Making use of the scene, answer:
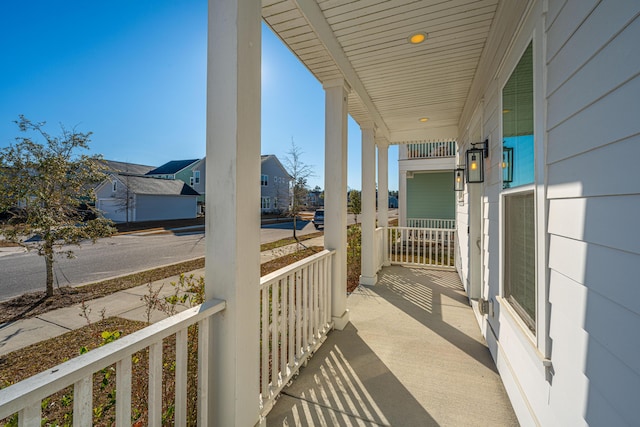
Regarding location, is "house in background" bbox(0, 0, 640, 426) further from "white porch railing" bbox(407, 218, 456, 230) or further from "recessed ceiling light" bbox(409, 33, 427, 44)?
"white porch railing" bbox(407, 218, 456, 230)

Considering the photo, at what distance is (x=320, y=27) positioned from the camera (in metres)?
2.40

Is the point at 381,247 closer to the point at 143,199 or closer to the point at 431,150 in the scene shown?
the point at 431,150

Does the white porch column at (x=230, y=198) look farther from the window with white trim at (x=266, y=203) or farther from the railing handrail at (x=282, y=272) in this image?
the window with white trim at (x=266, y=203)

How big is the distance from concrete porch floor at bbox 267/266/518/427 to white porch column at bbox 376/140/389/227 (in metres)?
2.54

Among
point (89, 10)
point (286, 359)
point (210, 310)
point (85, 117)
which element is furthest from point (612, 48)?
point (85, 117)

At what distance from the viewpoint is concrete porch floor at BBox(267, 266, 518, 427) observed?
189cm

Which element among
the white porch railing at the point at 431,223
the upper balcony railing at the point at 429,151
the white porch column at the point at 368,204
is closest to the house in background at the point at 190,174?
the white porch railing at the point at 431,223

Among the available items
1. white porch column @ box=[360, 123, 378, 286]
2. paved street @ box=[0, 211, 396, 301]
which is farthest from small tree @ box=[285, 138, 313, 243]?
white porch column @ box=[360, 123, 378, 286]

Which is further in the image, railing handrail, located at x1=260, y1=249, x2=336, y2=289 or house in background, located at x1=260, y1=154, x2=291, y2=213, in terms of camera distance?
house in background, located at x1=260, y1=154, x2=291, y2=213

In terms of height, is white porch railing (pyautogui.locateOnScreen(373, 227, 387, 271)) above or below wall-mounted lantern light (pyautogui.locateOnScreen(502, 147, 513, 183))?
below

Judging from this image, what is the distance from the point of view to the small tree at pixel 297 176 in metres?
12.2

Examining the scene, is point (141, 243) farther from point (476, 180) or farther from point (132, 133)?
point (476, 180)

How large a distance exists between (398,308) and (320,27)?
3328mm

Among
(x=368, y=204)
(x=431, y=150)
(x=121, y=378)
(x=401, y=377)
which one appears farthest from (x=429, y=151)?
(x=121, y=378)
